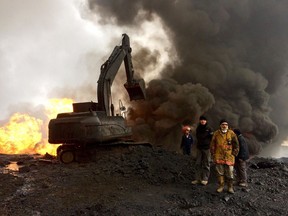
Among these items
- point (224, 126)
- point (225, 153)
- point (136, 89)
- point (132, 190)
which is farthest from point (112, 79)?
point (225, 153)

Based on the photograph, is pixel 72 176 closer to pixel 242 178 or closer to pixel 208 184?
pixel 208 184

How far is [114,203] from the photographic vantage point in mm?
7676

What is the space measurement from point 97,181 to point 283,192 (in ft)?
18.4

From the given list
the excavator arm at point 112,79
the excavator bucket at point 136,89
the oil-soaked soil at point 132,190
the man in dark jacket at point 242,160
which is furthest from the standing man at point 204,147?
the excavator bucket at point 136,89

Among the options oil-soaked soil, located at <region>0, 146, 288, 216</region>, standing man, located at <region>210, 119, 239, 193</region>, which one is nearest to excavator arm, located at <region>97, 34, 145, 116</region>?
oil-soaked soil, located at <region>0, 146, 288, 216</region>

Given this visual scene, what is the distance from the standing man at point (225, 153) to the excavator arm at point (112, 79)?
22.4ft

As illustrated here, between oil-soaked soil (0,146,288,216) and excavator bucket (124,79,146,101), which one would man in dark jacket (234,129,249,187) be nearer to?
oil-soaked soil (0,146,288,216)

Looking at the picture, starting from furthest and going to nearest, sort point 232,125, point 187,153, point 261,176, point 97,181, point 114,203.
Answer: point 232,125
point 187,153
point 261,176
point 97,181
point 114,203

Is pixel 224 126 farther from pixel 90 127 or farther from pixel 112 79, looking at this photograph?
pixel 112 79

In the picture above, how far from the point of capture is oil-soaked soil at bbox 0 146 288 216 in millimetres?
7363

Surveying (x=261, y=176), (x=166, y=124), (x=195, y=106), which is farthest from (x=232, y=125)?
(x=261, y=176)

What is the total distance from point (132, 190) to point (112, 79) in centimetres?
714

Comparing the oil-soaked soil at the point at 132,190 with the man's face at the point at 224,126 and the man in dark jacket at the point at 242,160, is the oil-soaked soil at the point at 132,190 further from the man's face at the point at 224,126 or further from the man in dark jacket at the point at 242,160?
the man's face at the point at 224,126

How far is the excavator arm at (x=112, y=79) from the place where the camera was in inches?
558
